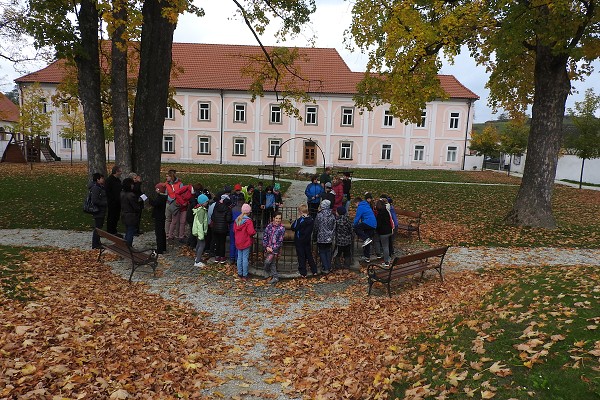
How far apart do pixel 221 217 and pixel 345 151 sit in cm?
3241

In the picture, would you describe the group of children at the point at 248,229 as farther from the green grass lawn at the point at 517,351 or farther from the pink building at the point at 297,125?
the pink building at the point at 297,125

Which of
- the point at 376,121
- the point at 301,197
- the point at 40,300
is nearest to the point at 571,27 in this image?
the point at 301,197

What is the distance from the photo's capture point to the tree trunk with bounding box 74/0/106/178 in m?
13.0

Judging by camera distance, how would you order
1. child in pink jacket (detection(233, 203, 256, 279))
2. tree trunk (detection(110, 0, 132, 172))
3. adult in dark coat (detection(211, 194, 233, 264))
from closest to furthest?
child in pink jacket (detection(233, 203, 256, 279)) → adult in dark coat (detection(211, 194, 233, 264)) → tree trunk (detection(110, 0, 132, 172))

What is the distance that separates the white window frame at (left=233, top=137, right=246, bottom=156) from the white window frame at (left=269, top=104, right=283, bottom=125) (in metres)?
3.36

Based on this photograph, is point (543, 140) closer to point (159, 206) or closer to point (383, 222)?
point (383, 222)

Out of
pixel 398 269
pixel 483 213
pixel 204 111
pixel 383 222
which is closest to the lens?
pixel 398 269

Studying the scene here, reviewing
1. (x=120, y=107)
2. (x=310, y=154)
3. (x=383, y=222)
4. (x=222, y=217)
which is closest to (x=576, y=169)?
(x=310, y=154)

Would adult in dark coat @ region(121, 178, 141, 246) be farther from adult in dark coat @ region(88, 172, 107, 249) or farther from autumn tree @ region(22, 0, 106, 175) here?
autumn tree @ region(22, 0, 106, 175)

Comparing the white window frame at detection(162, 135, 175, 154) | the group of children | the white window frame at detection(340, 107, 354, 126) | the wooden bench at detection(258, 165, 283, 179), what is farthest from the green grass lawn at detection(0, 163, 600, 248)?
the white window frame at detection(162, 135, 175, 154)

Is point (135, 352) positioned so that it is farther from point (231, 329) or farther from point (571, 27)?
point (571, 27)

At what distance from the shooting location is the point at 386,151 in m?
41.6

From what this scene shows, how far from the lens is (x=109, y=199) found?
11.6m

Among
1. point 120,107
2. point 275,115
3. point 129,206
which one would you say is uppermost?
point 275,115
